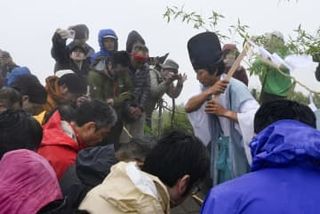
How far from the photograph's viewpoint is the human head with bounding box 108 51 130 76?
5.91 m

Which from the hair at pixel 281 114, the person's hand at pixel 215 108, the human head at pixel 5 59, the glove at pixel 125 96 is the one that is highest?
the hair at pixel 281 114

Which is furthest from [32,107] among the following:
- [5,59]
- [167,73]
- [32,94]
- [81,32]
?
[5,59]

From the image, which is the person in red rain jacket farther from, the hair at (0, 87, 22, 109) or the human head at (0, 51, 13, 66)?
the human head at (0, 51, 13, 66)

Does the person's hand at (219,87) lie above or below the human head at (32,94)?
above

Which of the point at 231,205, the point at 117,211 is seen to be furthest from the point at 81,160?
the point at 231,205

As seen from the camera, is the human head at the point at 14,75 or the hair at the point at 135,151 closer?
the hair at the point at 135,151

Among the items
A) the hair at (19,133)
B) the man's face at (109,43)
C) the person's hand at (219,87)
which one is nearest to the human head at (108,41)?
the man's face at (109,43)

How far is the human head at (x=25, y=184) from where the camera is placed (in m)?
2.66

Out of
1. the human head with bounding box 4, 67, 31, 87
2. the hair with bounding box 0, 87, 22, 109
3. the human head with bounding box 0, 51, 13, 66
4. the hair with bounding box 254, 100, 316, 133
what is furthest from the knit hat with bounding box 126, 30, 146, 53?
the hair with bounding box 254, 100, 316, 133

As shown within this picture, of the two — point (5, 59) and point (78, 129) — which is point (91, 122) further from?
point (5, 59)

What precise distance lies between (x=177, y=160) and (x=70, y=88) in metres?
2.44

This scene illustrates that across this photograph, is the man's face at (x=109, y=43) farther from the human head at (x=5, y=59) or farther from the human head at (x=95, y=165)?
the human head at (x=95, y=165)

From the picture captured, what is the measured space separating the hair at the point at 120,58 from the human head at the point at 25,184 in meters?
3.12

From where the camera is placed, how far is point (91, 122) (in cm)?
359
